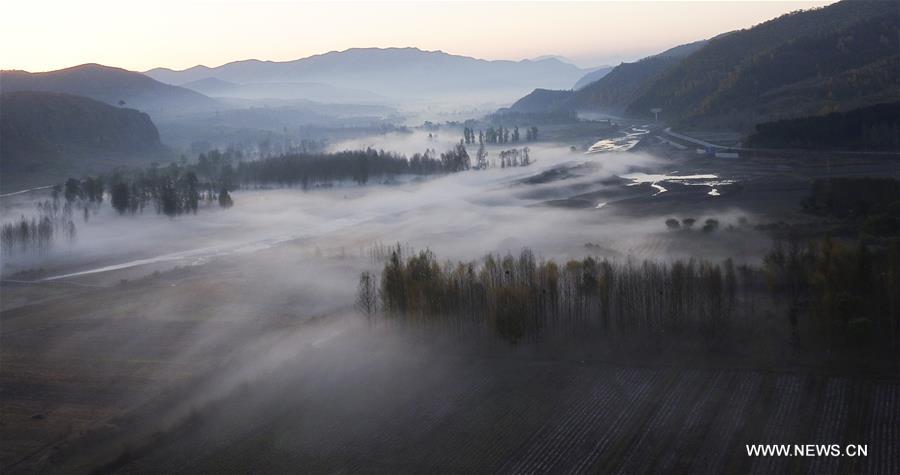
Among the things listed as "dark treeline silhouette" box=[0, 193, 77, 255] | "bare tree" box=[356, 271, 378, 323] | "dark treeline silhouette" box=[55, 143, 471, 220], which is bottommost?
"bare tree" box=[356, 271, 378, 323]

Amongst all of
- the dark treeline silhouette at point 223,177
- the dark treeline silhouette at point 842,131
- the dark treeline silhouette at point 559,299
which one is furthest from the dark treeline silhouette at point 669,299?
the dark treeline silhouette at point 842,131

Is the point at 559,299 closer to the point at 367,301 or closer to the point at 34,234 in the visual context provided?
the point at 367,301

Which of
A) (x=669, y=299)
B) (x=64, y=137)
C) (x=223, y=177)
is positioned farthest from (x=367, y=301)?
(x=64, y=137)

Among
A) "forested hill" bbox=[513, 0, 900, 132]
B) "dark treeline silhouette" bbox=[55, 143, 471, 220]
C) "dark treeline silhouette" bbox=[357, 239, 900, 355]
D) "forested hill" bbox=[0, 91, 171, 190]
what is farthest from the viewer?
"forested hill" bbox=[0, 91, 171, 190]

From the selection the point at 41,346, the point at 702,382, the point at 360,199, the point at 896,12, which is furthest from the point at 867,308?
the point at 896,12

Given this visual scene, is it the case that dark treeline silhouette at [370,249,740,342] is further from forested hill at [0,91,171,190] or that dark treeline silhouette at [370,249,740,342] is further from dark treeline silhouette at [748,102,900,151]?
forested hill at [0,91,171,190]

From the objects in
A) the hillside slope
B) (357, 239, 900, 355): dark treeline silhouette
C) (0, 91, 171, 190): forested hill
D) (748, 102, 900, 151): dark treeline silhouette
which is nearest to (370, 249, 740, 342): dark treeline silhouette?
(357, 239, 900, 355): dark treeline silhouette

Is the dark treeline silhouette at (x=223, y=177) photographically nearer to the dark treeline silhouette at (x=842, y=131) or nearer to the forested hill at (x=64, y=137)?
the forested hill at (x=64, y=137)
